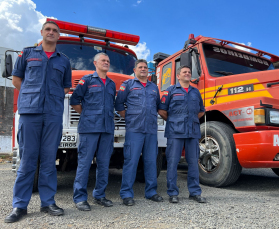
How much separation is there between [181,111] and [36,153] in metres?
1.80

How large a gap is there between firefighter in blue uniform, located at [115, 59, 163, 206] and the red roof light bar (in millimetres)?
1465

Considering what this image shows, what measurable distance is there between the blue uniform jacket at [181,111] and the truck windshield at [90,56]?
4.30 feet

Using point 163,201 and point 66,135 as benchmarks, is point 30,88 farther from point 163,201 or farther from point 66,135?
point 163,201

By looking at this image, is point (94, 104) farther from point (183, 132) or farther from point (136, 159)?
point (183, 132)

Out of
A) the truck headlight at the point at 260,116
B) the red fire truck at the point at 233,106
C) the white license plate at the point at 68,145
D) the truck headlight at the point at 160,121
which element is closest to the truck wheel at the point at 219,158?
→ the red fire truck at the point at 233,106

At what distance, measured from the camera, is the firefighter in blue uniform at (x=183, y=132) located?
3.31 m

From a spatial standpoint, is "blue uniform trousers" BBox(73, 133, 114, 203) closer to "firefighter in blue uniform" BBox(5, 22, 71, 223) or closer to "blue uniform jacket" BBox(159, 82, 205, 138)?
"firefighter in blue uniform" BBox(5, 22, 71, 223)

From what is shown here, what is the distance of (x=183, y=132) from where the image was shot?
3.30m

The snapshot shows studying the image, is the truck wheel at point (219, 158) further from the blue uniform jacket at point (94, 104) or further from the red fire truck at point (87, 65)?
the blue uniform jacket at point (94, 104)

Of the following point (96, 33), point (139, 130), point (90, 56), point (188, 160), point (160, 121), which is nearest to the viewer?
point (139, 130)

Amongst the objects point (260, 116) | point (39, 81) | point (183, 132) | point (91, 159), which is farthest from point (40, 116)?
point (260, 116)

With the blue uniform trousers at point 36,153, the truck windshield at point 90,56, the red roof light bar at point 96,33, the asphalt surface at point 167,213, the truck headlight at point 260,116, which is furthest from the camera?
the red roof light bar at point 96,33

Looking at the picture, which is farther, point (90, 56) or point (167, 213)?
point (90, 56)

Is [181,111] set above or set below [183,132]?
above
